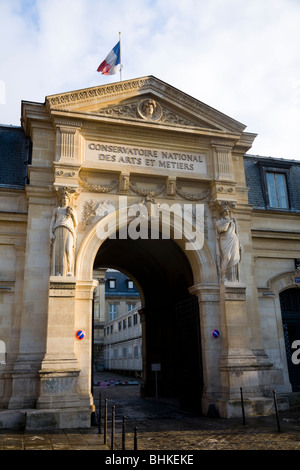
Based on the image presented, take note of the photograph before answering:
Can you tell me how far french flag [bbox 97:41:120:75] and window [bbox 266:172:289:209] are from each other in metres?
7.61

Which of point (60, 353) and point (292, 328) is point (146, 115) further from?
point (292, 328)

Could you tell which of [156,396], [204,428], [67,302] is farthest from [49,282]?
[156,396]

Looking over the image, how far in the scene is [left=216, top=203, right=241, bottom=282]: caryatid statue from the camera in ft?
46.8

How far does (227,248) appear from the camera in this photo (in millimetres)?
14320

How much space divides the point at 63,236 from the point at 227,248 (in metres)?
5.43

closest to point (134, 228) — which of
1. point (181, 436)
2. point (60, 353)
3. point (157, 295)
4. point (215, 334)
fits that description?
point (215, 334)

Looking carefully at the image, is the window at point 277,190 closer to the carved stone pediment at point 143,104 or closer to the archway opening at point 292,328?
the carved stone pediment at point 143,104

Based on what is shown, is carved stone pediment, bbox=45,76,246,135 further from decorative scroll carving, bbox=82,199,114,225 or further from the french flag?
decorative scroll carving, bbox=82,199,114,225

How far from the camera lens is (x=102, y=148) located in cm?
1431

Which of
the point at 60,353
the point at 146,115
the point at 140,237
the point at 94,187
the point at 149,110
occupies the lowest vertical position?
the point at 60,353

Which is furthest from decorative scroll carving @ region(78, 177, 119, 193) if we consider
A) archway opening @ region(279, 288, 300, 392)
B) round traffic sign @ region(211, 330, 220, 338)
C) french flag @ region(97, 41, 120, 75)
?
archway opening @ region(279, 288, 300, 392)

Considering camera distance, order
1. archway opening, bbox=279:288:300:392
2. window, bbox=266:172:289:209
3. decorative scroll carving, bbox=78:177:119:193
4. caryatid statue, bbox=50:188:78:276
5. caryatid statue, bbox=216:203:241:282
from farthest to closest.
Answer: window, bbox=266:172:289:209 < archway opening, bbox=279:288:300:392 < caryatid statue, bbox=216:203:241:282 < decorative scroll carving, bbox=78:177:119:193 < caryatid statue, bbox=50:188:78:276
